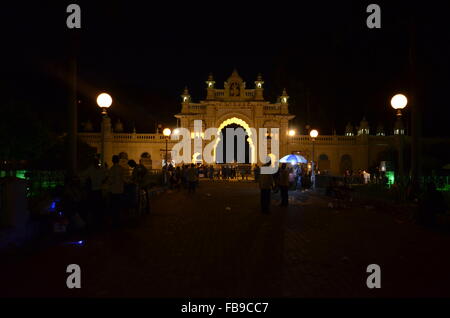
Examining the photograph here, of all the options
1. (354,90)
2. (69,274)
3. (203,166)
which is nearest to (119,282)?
(69,274)

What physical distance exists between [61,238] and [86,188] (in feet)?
5.46

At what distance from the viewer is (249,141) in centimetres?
4709

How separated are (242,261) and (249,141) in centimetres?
3982

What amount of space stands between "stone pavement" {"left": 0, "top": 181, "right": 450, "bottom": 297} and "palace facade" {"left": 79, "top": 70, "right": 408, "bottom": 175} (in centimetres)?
3518

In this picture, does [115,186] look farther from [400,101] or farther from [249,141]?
[249,141]

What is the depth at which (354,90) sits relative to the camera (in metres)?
54.3

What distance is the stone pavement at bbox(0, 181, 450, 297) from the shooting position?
19.4 ft

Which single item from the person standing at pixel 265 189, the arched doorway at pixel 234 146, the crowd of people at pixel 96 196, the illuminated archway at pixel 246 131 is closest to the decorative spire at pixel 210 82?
the illuminated archway at pixel 246 131

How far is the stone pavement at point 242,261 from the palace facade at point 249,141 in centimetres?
3518

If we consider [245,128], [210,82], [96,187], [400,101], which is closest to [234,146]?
[245,128]

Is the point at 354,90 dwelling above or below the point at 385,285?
above

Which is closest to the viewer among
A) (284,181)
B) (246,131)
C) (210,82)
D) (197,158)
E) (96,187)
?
(96,187)

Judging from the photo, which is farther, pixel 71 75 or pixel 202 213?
pixel 202 213

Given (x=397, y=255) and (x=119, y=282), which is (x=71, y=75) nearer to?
(x=119, y=282)
